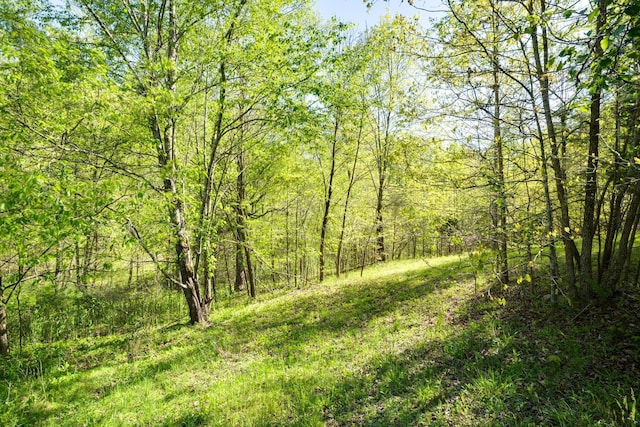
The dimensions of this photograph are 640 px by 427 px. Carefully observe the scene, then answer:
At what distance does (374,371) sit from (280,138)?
748 centimetres

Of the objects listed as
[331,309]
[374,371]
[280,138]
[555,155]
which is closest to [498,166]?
[555,155]

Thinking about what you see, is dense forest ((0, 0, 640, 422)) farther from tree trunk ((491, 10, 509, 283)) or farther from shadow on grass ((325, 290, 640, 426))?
shadow on grass ((325, 290, 640, 426))

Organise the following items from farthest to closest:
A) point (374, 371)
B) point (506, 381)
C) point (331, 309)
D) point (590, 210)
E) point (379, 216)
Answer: point (379, 216) → point (331, 309) → point (374, 371) → point (590, 210) → point (506, 381)

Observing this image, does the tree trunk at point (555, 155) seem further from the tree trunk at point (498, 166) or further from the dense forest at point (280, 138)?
the tree trunk at point (498, 166)

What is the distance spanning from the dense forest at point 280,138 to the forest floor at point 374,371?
745mm

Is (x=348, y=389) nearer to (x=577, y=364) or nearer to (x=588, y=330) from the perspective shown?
(x=577, y=364)

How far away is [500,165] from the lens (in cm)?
562

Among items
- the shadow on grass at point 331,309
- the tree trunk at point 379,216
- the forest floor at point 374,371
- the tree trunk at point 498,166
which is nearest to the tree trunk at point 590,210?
the forest floor at point 374,371

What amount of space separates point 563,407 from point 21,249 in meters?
7.10

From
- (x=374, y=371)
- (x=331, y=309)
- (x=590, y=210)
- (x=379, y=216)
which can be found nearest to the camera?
(x=590, y=210)

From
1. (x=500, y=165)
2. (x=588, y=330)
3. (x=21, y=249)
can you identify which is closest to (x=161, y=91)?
(x=21, y=249)

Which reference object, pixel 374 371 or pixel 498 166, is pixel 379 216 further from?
pixel 374 371

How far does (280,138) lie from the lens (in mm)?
10086

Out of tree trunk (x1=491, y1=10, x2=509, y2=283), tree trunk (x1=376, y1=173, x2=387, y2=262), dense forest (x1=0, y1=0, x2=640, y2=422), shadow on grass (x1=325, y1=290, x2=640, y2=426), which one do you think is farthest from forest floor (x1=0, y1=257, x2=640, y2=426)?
tree trunk (x1=376, y1=173, x2=387, y2=262)
